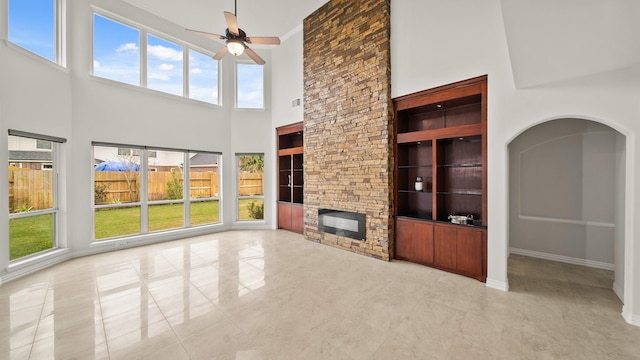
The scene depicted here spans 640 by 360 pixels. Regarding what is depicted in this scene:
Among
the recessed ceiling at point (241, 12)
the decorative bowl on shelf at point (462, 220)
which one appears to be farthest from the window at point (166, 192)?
the decorative bowl on shelf at point (462, 220)

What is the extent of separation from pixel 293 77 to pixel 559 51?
5.28m

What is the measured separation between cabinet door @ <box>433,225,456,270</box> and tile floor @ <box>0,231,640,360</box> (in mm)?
201

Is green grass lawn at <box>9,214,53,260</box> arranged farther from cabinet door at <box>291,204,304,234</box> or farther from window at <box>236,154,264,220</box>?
cabinet door at <box>291,204,304,234</box>

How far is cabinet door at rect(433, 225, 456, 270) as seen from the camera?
3.98 metres

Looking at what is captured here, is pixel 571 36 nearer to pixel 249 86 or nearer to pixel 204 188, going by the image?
pixel 249 86

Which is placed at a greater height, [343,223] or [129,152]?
[129,152]

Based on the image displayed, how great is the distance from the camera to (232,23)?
12.2 feet

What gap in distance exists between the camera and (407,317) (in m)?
2.77

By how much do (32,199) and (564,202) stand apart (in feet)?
29.9

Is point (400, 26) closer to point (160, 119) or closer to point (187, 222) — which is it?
point (160, 119)

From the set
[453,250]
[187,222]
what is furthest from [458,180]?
[187,222]

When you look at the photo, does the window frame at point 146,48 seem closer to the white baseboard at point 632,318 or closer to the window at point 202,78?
the window at point 202,78

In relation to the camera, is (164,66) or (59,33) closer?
(59,33)

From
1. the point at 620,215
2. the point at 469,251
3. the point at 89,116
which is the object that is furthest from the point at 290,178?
the point at 620,215
